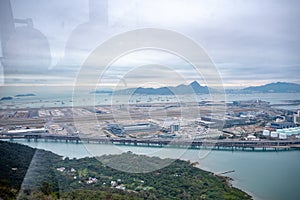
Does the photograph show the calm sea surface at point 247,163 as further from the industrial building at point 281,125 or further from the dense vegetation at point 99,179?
the industrial building at point 281,125

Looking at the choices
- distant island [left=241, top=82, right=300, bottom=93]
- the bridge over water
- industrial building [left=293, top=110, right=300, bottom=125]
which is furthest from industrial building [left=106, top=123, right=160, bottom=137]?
industrial building [left=293, top=110, right=300, bottom=125]

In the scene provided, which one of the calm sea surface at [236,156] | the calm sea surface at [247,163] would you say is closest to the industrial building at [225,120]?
the calm sea surface at [236,156]

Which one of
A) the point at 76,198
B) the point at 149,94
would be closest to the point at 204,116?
the point at 149,94

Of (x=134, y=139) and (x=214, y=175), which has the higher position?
(x=134, y=139)

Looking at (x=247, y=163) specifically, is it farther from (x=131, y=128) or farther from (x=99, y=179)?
(x=99, y=179)

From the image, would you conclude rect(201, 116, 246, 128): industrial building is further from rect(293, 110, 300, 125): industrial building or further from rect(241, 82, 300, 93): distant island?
rect(293, 110, 300, 125): industrial building

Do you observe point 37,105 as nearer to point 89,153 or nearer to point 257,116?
point 89,153
